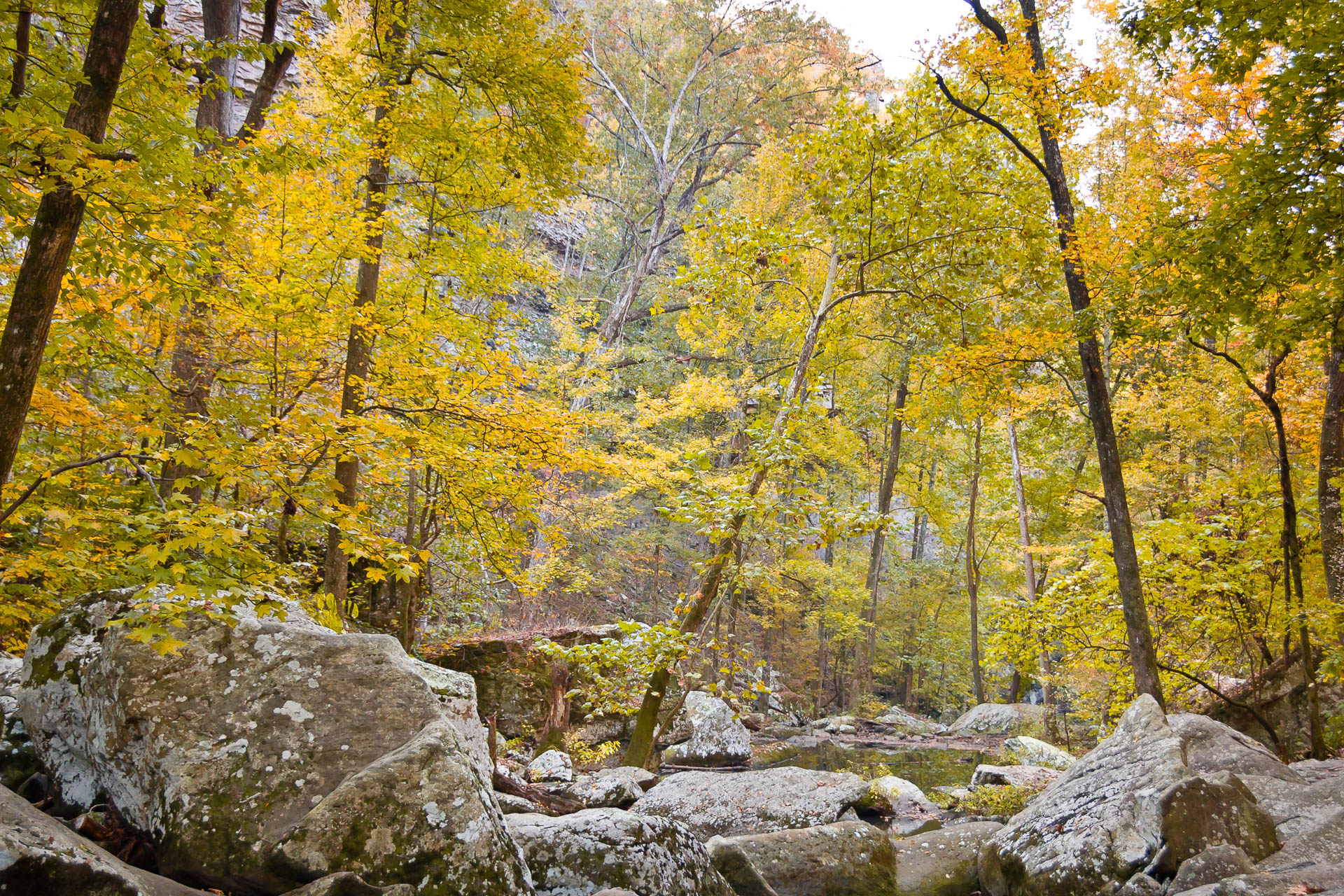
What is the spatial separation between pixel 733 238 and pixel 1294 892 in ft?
19.1

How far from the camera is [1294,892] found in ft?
9.05

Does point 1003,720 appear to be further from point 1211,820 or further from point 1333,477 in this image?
point 1211,820

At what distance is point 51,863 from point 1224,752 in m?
7.26

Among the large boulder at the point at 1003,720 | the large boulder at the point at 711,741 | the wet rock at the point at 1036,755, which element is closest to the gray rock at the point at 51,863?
the large boulder at the point at 711,741

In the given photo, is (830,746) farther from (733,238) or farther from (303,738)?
(303,738)

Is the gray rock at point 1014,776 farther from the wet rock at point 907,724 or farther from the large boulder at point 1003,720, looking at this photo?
the wet rock at point 907,724

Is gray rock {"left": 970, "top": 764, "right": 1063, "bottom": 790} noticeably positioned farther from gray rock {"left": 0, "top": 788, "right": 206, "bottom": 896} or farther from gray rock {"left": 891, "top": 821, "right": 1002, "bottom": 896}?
gray rock {"left": 0, "top": 788, "right": 206, "bottom": 896}

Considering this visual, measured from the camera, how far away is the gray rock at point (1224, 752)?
16.6ft

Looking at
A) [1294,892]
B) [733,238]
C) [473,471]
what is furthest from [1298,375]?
[473,471]

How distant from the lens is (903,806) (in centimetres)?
842

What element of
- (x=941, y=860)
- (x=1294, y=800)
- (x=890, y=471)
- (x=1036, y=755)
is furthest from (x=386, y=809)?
(x=890, y=471)

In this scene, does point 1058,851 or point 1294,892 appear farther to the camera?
point 1058,851

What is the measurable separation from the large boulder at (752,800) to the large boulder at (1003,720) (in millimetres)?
9832

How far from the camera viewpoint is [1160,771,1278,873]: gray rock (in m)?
3.72
